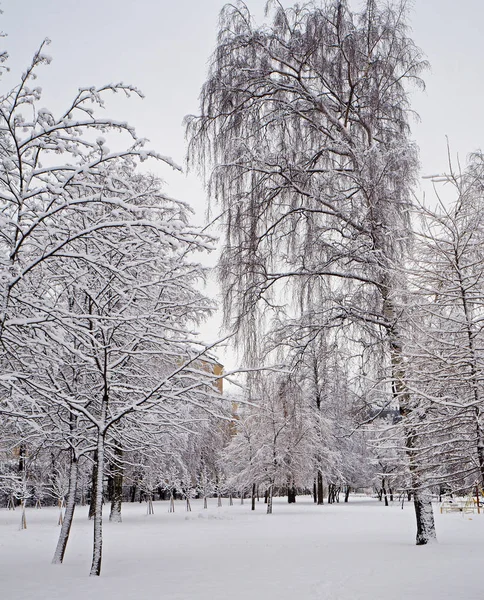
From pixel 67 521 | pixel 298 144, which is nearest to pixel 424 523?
pixel 67 521

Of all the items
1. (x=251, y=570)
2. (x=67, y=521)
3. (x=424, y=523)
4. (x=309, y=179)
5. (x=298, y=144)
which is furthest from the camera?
(x=424, y=523)

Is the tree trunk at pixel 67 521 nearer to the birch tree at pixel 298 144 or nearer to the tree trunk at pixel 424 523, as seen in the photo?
the birch tree at pixel 298 144

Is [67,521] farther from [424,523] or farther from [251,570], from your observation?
[424,523]

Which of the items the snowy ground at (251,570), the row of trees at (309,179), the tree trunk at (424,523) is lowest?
the snowy ground at (251,570)

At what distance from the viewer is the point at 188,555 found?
948 centimetres

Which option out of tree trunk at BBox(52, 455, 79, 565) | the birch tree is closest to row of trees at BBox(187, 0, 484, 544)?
the birch tree

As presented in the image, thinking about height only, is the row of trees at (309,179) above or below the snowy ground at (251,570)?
above

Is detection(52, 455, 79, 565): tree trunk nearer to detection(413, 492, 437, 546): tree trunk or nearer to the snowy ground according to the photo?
the snowy ground

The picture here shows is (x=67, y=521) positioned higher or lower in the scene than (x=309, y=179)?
lower

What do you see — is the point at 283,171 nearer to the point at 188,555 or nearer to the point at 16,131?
the point at 16,131

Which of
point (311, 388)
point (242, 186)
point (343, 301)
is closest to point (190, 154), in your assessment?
point (242, 186)

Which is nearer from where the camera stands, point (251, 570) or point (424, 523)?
point (251, 570)

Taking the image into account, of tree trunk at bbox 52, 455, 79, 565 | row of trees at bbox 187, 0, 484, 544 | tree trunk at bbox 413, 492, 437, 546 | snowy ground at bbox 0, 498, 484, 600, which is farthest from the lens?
tree trunk at bbox 413, 492, 437, 546

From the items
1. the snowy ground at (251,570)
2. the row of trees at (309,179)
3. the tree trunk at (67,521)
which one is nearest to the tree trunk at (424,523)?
the row of trees at (309,179)
